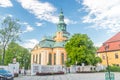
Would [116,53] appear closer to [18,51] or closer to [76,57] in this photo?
[76,57]

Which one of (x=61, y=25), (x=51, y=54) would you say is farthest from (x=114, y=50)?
(x=61, y=25)

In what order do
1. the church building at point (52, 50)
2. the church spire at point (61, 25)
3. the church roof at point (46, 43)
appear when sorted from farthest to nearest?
the church spire at point (61, 25) → the church roof at point (46, 43) → the church building at point (52, 50)

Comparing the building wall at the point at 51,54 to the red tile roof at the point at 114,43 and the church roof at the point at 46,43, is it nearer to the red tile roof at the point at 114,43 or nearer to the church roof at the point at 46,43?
the church roof at the point at 46,43

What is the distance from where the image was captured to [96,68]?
164 feet

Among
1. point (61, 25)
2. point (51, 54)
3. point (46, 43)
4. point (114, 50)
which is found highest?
point (61, 25)

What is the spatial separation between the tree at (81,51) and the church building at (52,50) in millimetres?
17568

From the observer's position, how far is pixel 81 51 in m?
47.8

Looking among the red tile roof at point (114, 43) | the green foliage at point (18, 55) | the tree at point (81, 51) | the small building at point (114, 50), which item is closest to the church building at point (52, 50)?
the green foliage at point (18, 55)

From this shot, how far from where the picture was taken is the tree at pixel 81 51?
4756 cm

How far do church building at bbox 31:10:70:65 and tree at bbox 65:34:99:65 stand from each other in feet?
57.6

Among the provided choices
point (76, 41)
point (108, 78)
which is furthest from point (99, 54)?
point (108, 78)

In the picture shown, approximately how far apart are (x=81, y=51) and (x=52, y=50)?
Result: 83.8 feet

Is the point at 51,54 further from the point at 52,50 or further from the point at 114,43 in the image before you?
the point at 114,43

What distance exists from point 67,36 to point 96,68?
95.7 ft
